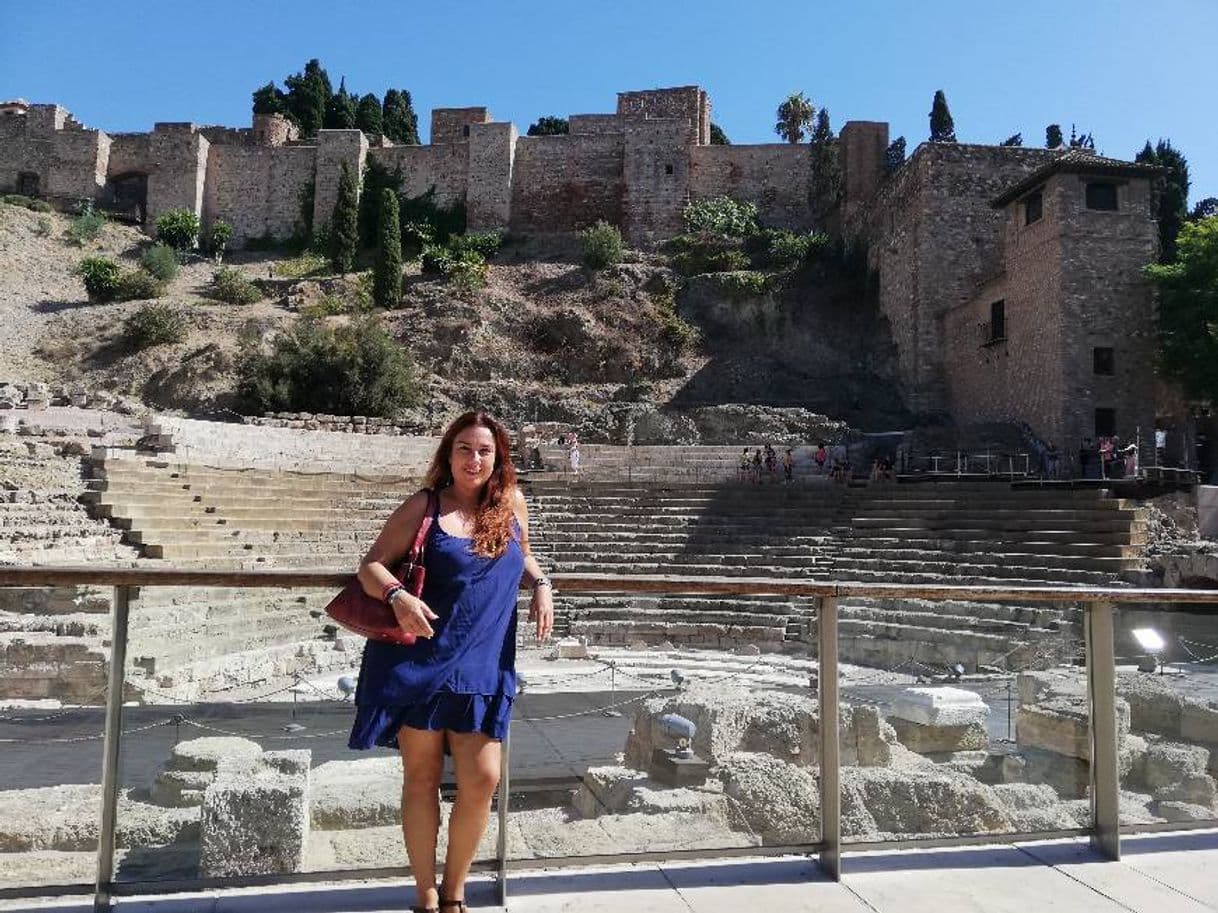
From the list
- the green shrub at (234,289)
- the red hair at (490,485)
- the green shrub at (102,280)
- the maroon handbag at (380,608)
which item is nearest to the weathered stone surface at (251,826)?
the maroon handbag at (380,608)

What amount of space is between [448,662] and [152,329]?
33061 millimetres

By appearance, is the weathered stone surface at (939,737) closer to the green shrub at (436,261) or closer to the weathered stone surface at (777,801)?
the weathered stone surface at (777,801)

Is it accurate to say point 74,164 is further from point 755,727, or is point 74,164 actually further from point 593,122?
point 755,727

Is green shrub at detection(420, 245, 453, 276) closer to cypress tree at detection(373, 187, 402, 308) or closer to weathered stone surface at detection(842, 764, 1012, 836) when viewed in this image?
cypress tree at detection(373, 187, 402, 308)

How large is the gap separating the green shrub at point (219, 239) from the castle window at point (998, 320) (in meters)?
32.4

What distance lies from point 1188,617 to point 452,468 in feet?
8.79

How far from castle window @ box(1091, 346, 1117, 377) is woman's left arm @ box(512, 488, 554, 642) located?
867 inches

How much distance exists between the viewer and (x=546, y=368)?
3241 cm

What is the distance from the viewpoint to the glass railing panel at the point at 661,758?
290 cm

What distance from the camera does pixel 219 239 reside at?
1622 inches

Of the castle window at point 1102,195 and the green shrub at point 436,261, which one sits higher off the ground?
the green shrub at point 436,261

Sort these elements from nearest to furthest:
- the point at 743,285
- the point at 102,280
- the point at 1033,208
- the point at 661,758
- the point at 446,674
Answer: the point at 446,674 → the point at 661,758 → the point at 1033,208 → the point at 743,285 → the point at 102,280

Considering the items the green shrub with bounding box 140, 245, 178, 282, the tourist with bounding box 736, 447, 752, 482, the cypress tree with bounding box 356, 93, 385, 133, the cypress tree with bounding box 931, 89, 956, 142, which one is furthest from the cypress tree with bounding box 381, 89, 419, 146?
the tourist with bounding box 736, 447, 752, 482

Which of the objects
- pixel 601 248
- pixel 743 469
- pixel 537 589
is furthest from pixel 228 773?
pixel 601 248
